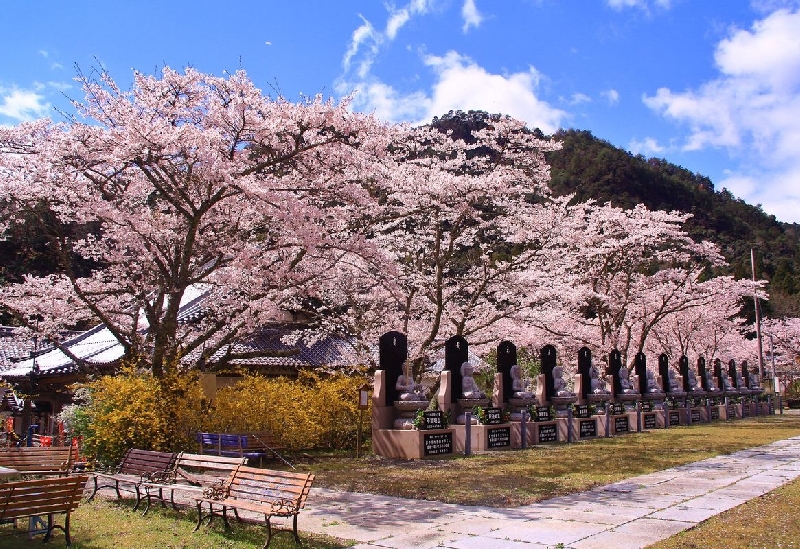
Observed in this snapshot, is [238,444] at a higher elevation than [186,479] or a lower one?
higher

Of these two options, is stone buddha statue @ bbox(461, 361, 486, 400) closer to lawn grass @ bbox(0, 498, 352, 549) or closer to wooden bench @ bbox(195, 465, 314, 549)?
lawn grass @ bbox(0, 498, 352, 549)

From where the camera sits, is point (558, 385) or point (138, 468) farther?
point (558, 385)

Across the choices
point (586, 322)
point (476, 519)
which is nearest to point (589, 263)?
point (586, 322)

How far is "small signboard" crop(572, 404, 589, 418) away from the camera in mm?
21469

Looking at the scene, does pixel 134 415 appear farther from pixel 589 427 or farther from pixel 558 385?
pixel 589 427

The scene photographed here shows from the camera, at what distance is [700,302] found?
29.1 meters

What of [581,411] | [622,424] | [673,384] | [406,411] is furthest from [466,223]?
[673,384]

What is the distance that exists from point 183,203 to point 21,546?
7.60m

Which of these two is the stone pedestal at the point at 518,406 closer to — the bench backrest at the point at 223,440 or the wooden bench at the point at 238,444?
the wooden bench at the point at 238,444

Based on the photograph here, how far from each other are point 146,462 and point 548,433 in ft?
42.1

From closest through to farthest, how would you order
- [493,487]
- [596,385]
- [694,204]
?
[493,487] → [596,385] → [694,204]

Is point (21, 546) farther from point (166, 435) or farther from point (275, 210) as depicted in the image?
point (275, 210)

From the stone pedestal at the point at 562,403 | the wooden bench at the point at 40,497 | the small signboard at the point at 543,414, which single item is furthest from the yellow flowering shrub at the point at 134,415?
the stone pedestal at the point at 562,403

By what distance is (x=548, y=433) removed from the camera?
19.8 meters
